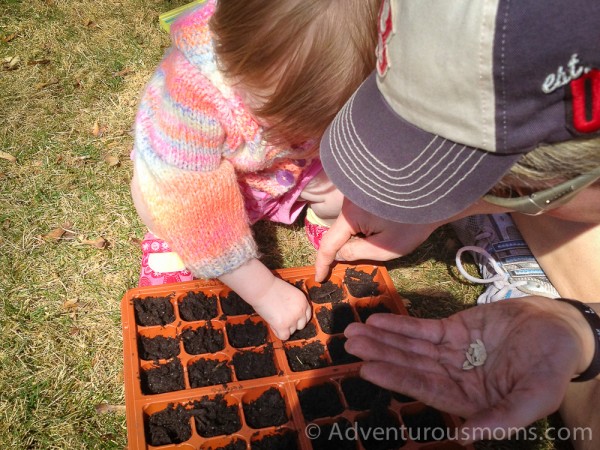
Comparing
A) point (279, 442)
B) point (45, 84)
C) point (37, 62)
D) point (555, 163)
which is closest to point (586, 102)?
point (555, 163)

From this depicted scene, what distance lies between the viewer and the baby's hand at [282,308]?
1848mm

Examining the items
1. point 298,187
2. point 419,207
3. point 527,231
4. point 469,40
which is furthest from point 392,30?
point 527,231

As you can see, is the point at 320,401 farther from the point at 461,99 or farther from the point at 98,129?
the point at 98,129

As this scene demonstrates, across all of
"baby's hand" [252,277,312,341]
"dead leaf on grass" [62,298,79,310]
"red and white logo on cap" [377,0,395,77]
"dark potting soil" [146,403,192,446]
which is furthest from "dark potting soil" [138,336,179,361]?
"red and white logo on cap" [377,0,395,77]

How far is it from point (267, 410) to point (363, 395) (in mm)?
307

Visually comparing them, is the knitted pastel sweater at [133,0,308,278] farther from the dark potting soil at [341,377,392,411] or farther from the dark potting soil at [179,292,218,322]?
the dark potting soil at [341,377,392,411]

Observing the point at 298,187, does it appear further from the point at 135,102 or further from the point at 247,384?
the point at 135,102

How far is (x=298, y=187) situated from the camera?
2158mm

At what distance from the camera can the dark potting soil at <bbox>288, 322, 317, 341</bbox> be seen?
1.91 m

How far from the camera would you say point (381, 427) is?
5.55 ft

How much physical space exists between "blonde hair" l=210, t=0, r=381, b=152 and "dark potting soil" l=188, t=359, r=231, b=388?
0.81 m

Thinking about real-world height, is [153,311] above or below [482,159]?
below

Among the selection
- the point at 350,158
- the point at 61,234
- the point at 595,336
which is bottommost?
the point at 61,234

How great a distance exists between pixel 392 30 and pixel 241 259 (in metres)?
0.89
